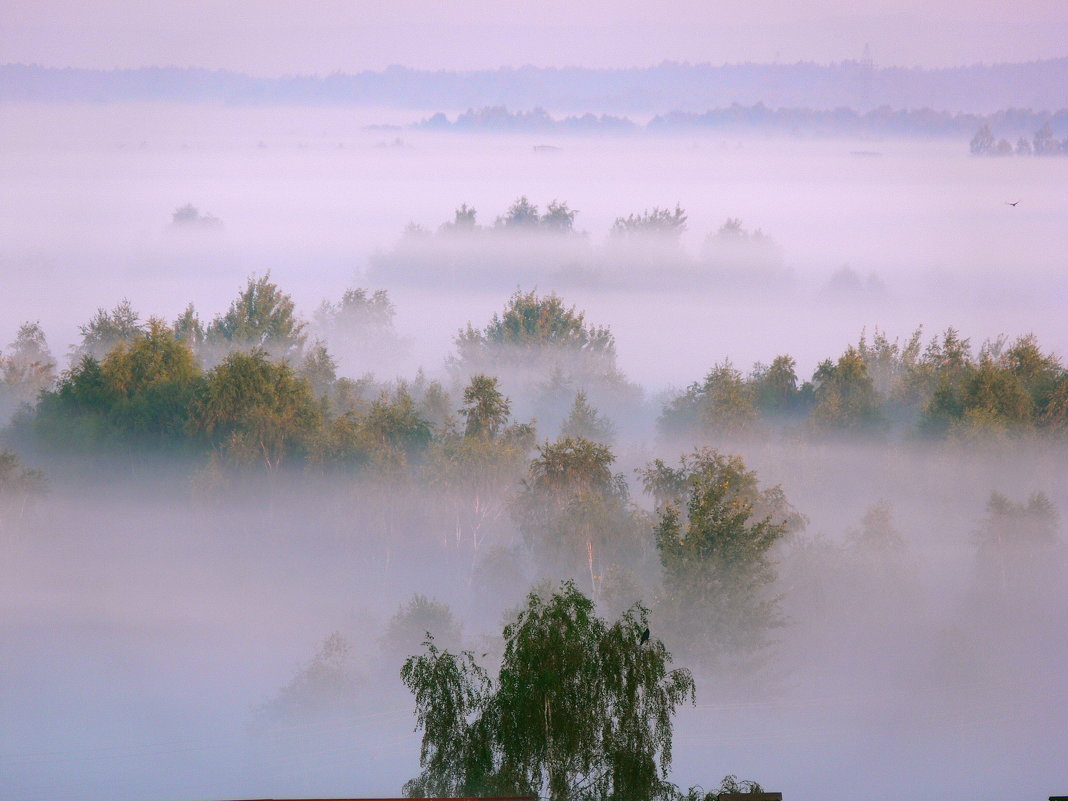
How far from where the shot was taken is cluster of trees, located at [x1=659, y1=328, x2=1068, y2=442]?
10819cm

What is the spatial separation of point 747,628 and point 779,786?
362 inches

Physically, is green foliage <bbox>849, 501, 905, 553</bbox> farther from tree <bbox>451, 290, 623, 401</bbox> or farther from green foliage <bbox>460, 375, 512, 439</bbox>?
tree <bbox>451, 290, 623, 401</bbox>

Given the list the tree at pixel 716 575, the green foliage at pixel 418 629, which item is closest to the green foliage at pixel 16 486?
the green foliage at pixel 418 629

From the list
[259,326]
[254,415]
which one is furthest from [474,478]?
[259,326]

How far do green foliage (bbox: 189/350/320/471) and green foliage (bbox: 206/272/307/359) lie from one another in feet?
111

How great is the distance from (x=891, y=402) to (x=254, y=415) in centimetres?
5093

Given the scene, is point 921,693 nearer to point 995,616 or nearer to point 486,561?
point 995,616

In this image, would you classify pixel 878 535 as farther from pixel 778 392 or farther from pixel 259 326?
pixel 259 326

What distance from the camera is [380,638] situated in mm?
90188

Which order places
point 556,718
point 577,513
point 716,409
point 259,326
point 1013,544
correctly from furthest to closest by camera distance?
point 259,326, point 716,409, point 1013,544, point 577,513, point 556,718

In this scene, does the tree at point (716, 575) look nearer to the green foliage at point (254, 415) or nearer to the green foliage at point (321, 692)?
the green foliage at point (321, 692)

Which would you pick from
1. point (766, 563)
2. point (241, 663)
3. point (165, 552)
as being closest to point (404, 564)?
point (241, 663)

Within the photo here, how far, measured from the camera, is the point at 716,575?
7812cm

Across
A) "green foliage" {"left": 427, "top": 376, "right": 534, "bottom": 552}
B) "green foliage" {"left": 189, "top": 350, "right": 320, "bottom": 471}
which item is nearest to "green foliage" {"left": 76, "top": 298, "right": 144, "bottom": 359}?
"green foliage" {"left": 189, "top": 350, "right": 320, "bottom": 471}
